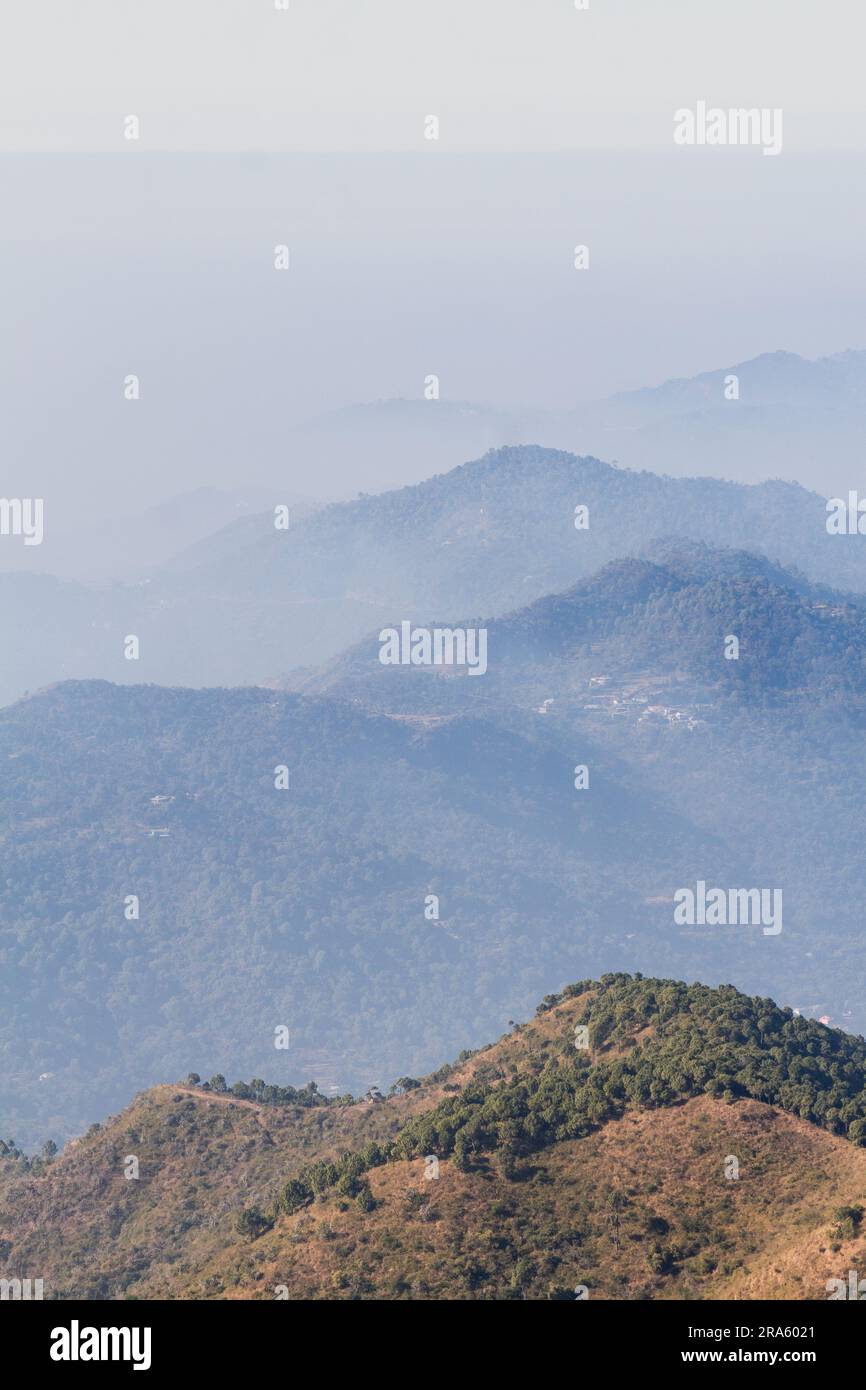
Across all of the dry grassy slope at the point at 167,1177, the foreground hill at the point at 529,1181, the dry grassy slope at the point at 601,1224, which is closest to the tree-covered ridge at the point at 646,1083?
the foreground hill at the point at 529,1181

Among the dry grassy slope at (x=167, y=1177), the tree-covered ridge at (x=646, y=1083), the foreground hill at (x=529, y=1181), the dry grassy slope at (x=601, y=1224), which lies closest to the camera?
the dry grassy slope at (x=601, y=1224)

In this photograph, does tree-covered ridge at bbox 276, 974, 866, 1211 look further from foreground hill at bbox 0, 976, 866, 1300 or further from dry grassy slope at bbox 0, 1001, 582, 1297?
dry grassy slope at bbox 0, 1001, 582, 1297

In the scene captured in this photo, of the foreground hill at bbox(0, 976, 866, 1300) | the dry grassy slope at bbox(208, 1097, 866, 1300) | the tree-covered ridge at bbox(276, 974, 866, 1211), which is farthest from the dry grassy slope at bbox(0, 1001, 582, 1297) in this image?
the dry grassy slope at bbox(208, 1097, 866, 1300)

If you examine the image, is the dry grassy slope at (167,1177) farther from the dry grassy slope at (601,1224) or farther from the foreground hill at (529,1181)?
the dry grassy slope at (601,1224)

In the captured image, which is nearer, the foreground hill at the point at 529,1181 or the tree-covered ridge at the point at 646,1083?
the foreground hill at the point at 529,1181

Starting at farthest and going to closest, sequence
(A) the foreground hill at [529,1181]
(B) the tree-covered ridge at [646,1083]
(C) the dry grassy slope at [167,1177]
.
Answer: (C) the dry grassy slope at [167,1177] < (B) the tree-covered ridge at [646,1083] < (A) the foreground hill at [529,1181]

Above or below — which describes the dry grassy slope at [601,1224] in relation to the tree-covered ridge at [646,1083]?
below

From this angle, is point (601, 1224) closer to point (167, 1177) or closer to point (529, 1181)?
point (529, 1181)

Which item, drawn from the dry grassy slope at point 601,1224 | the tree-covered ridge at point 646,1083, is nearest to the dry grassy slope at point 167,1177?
the tree-covered ridge at point 646,1083
